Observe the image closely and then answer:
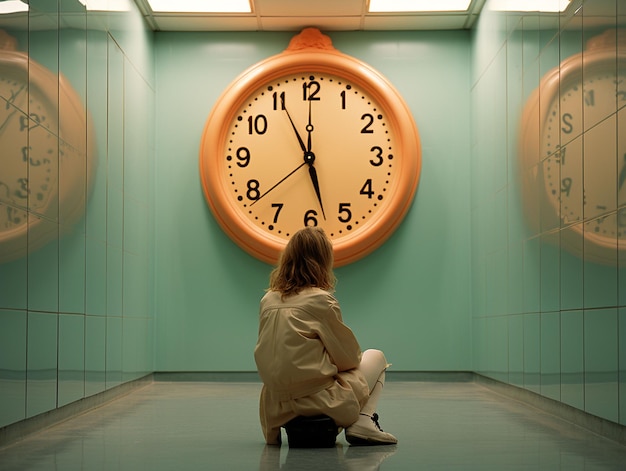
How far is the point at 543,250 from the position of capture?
4609 mm

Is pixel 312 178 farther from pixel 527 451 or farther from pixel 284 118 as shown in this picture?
pixel 527 451

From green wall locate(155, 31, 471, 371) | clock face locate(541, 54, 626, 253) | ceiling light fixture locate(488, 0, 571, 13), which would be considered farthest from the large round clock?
clock face locate(541, 54, 626, 253)

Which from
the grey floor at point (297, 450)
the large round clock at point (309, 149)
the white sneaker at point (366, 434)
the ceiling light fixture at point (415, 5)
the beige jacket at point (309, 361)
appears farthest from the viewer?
the large round clock at point (309, 149)

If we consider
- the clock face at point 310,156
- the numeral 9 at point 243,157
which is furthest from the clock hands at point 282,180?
the numeral 9 at point 243,157

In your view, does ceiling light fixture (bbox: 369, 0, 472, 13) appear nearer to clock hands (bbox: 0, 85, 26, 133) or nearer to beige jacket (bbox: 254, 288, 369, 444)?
clock hands (bbox: 0, 85, 26, 133)

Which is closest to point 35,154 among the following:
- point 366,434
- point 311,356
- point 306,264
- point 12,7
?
point 12,7

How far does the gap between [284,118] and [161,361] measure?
6.22 ft

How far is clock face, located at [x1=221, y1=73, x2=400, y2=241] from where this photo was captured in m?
6.52

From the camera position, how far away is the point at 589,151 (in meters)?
3.79

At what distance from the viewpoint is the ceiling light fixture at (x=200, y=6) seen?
20.5ft

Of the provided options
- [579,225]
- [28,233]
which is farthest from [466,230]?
[28,233]

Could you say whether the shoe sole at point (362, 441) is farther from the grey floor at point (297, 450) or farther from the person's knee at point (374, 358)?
the person's knee at point (374, 358)

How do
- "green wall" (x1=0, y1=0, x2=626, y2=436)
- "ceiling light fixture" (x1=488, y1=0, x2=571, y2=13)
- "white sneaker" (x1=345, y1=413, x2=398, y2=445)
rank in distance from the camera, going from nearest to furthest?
"white sneaker" (x1=345, y1=413, x2=398, y2=445) → "green wall" (x1=0, y1=0, x2=626, y2=436) → "ceiling light fixture" (x1=488, y1=0, x2=571, y2=13)

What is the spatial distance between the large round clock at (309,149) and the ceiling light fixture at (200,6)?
444 mm
